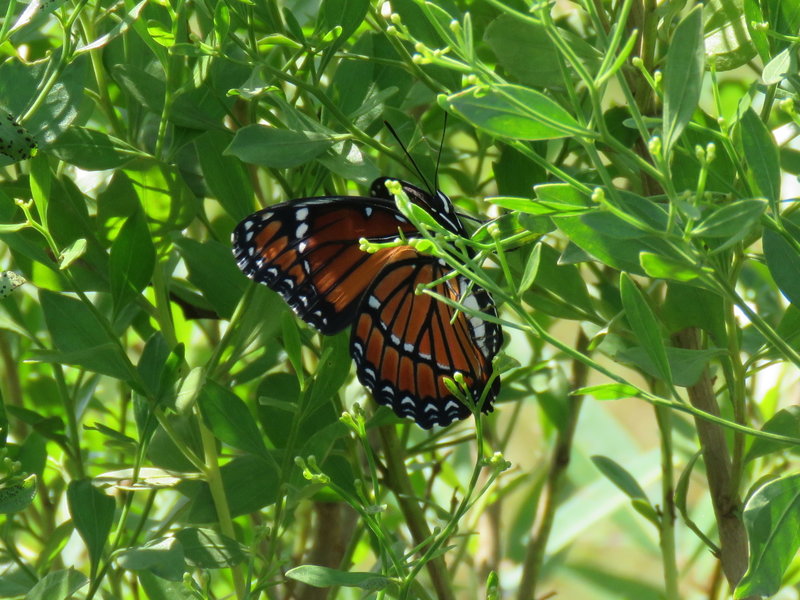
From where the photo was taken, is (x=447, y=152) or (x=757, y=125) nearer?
(x=757, y=125)

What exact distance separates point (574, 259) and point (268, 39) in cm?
15

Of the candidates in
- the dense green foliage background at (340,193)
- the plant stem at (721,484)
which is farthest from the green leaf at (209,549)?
the plant stem at (721,484)

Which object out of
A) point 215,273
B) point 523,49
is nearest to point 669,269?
point 523,49

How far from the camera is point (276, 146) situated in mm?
395

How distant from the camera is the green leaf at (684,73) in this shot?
0.26 meters

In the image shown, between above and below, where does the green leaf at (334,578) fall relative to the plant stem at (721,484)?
above

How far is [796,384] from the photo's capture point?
0.76m

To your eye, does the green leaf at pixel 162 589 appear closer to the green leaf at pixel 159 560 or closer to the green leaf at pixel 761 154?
the green leaf at pixel 159 560

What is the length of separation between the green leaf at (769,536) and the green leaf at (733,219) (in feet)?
0.29

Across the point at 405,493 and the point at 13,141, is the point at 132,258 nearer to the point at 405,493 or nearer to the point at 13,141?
the point at 13,141

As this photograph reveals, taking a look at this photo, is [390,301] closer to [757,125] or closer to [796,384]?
[796,384]

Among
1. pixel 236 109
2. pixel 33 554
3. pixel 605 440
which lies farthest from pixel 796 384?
pixel 33 554

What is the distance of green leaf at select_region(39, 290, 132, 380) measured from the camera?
Answer: 0.42m

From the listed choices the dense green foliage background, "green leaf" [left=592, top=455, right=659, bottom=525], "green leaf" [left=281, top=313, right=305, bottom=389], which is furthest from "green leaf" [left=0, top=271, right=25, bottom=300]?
"green leaf" [left=592, top=455, right=659, bottom=525]
